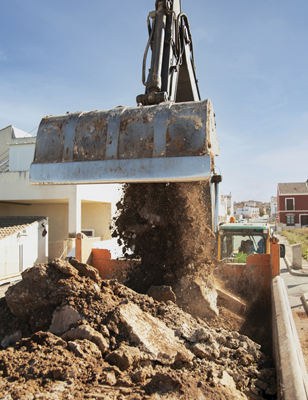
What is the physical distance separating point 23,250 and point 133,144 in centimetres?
975

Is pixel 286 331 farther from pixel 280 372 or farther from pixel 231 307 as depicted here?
pixel 231 307

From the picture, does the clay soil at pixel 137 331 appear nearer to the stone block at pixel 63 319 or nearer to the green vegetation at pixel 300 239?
the stone block at pixel 63 319

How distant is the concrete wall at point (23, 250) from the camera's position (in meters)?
10.5

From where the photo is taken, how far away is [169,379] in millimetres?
2320

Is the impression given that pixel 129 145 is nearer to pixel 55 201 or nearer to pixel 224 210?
pixel 55 201

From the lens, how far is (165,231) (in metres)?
4.09

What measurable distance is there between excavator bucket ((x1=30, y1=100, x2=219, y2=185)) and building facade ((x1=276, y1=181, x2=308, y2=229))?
37.0 meters

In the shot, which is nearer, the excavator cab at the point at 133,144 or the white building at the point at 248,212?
the excavator cab at the point at 133,144

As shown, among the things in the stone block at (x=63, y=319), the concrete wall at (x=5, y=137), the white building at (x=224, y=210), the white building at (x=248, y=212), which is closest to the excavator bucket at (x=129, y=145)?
the stone block at (x=63, y=319)

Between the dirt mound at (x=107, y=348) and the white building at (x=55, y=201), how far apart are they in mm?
9274

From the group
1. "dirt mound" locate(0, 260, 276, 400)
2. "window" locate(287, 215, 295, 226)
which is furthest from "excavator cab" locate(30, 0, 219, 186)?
"window" locate(287, 215, 295, 226)

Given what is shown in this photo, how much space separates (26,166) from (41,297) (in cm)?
Result: 1182

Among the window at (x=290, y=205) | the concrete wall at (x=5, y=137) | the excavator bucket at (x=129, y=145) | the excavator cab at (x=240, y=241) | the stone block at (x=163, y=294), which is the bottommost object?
the stone block at (x=163, y=294)

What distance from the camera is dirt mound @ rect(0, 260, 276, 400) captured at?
223 centimetres
